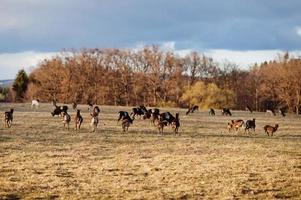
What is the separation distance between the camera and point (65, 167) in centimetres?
1986

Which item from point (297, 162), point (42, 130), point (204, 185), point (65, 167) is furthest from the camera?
point (42, 130)

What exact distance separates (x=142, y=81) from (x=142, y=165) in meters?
78.3

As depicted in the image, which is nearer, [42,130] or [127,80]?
[42,130]

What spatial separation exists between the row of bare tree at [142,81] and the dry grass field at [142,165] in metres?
63.7

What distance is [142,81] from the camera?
325ft

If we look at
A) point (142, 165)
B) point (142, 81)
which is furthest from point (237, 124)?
point (142, 81)

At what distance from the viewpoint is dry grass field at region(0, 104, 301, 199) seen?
1595 cm

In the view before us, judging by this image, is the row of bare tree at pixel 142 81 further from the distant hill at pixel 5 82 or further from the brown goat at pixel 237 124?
the brown goat at pixel 237 124

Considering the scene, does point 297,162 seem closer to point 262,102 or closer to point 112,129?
point 112,129

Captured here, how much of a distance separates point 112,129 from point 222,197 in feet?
69.5

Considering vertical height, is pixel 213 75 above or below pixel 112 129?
above

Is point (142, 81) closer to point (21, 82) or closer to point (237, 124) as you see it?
point (21, 82)

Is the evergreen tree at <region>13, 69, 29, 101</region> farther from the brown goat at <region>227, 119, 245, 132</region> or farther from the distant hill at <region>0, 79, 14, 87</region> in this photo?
the brown goat at <region>227, 119, 245, 132</region>

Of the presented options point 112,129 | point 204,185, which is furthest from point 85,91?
point 204,185
